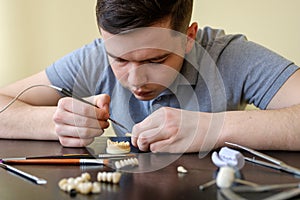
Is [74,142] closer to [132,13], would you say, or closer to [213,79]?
Answer: [132,13]

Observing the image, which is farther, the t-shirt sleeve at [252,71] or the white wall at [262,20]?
the white wall at [262,20]

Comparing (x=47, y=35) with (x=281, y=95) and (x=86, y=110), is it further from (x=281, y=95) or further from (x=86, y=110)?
(x=281, y=95)

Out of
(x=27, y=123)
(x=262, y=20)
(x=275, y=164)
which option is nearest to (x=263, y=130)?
(x=275, y=164)

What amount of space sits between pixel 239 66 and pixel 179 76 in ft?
0.53

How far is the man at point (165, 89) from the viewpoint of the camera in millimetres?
796

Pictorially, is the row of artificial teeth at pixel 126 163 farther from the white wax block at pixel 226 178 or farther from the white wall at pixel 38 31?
the white wall at pixel 38 31

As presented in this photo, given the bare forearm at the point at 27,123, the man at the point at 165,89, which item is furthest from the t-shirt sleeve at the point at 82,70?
the bare forearm at the point at 27,123

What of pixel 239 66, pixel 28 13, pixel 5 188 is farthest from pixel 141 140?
pixel 28 13

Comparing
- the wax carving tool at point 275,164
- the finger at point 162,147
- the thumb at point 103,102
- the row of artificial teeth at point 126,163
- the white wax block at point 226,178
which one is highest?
the white wax block at point 226,178

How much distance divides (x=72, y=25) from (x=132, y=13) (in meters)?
0.91

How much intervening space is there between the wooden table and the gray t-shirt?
272mm

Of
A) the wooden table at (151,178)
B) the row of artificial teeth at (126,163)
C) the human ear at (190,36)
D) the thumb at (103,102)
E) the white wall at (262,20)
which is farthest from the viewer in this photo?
the white wall at (262,20)

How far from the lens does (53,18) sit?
1.62 meters

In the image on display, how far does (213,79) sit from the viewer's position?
3.45ft
